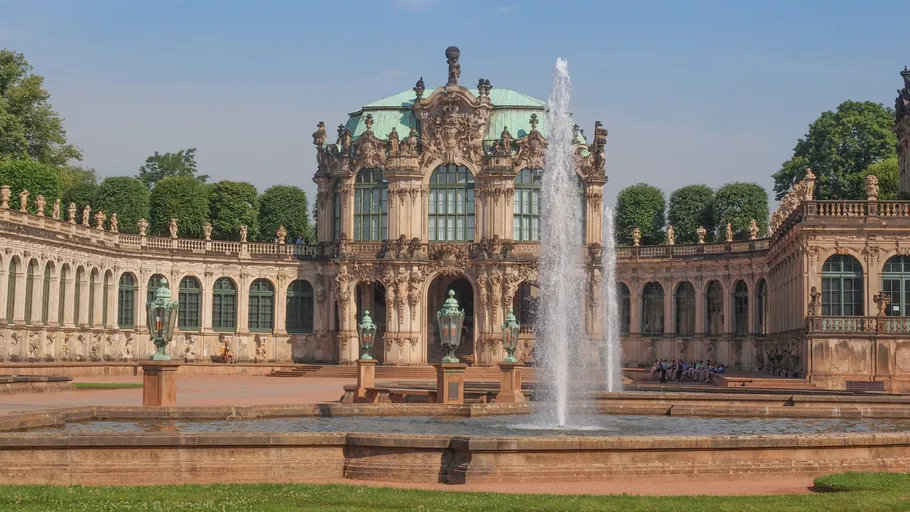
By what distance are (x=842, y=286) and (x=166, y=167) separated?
83178mm

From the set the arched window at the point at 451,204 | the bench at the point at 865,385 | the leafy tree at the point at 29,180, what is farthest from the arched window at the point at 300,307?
the bench at the point at 865,385

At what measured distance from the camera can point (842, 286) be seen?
5491 cm

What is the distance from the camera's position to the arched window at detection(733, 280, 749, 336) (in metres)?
72.8

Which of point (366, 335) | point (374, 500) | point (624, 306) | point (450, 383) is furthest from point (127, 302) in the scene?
point (374, 500)

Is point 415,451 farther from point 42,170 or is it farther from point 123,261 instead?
point 42,170

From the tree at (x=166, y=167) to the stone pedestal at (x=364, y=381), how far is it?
3454 inches

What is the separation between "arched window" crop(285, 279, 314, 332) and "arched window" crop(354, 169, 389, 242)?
4569 mm

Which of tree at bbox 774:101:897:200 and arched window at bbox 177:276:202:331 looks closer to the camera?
arched window at bbox 177:276:202:331

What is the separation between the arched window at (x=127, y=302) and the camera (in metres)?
74.8

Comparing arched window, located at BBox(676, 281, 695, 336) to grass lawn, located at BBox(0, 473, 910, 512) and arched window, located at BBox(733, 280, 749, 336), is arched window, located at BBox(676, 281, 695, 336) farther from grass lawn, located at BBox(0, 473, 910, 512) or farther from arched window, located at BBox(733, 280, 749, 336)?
grass lawn, located at BBox(0, 473, 910, 512)

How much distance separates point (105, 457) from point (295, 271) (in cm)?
5924

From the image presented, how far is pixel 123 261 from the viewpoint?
7450 cm

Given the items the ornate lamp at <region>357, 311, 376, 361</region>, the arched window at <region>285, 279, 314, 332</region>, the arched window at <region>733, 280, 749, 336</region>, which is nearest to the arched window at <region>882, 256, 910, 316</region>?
the arched window at <region>733, 280, 749, 336</region>

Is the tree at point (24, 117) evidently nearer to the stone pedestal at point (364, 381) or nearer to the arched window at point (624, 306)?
the arched window at point (624, 306)
